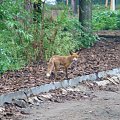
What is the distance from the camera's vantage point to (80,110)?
8.16 m

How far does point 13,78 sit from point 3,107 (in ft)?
7.35

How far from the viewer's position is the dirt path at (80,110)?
24.9ft

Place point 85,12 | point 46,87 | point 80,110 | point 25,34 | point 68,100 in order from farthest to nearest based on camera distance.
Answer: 1. point 85,12
2. point 25,34
3. point 46,87
4. point 68,100
5. point 80,110

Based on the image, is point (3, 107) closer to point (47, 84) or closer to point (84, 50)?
point (47, 84)

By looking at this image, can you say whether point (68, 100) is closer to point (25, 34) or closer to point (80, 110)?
point (80, 110)

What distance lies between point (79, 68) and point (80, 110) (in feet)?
12.7

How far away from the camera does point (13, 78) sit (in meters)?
10.2

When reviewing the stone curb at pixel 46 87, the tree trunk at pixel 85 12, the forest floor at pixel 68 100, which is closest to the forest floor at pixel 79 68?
the forest floor at pixel 68 100

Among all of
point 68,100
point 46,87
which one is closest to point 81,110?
point 68,100

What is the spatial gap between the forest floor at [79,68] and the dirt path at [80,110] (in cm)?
97

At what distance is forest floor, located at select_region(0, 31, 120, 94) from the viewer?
9.65 metres

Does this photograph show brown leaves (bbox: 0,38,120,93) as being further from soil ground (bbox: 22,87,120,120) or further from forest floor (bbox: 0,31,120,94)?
soil ground (bbox: 22,87,120,120)

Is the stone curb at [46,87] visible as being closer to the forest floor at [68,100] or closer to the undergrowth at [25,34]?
the forest floor at [68,100]

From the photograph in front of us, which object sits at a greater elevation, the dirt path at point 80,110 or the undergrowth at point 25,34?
the undergrowth at point 25,34
